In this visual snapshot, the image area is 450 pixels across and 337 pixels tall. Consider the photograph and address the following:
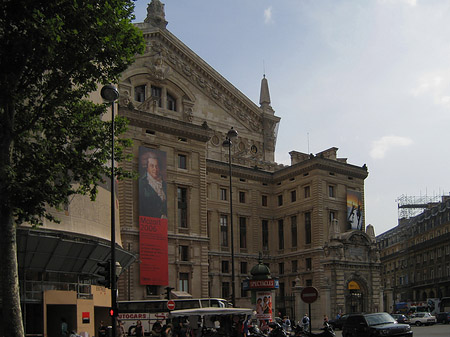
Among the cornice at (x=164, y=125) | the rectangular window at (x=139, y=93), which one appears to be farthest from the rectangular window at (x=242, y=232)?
the rectangular window at (x=139, y=93)

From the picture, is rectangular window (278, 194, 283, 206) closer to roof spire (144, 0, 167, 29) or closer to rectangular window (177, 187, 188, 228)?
rectangular window (177, 187, 188, 228)

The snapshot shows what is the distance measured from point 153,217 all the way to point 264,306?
22.2 m

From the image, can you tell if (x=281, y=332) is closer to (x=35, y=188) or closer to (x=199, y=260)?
(x=35, y=188)

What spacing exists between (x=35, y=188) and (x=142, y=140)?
3297cm

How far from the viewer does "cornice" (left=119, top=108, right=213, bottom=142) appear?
5281cm

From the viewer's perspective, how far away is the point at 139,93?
204ft

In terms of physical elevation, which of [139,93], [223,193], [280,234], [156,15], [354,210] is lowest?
[280,234]

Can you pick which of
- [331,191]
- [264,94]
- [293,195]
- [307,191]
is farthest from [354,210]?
[264,94]

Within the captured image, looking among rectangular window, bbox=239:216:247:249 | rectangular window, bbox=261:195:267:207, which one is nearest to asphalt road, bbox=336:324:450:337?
rectangular window, bbox=239:216:247:249

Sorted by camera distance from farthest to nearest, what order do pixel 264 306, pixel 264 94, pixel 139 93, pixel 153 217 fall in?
pixel 264 94 < pixel 139 93 < pixel 153 217 < pixel 264 306

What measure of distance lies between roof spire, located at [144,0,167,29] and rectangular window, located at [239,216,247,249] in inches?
858

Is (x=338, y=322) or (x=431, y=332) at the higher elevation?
(x=431, y=332)

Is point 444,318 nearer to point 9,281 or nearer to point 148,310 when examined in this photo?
point 148,310

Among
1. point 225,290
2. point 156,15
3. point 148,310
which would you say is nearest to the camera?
point 148,310
